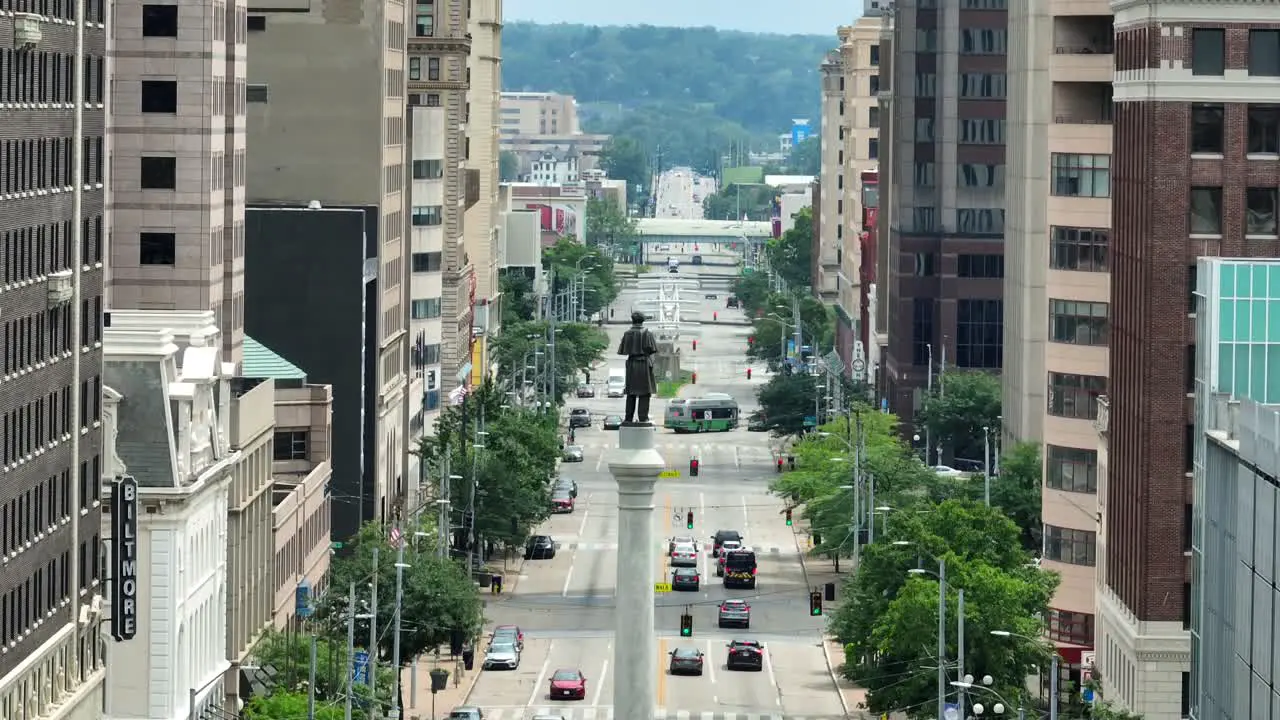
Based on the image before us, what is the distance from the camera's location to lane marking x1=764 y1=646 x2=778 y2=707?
124625 mm

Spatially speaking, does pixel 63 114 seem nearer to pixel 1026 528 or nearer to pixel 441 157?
pixel 1026 528

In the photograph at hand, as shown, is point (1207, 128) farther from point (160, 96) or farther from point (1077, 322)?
point (160, 96)

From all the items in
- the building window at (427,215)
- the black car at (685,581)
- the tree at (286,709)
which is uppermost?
the building window at (427,215)

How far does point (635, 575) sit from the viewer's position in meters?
69.2

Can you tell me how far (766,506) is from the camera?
19288 cm

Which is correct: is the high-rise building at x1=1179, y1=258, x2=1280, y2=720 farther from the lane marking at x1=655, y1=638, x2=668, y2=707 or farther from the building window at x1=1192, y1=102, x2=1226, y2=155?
the lane marking at x1=655, y1=638, x2=668, y2=707

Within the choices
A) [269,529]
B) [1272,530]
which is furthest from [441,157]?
[1272,530]

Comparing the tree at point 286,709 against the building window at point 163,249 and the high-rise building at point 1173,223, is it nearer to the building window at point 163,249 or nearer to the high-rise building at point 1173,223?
the building window at point 163,249

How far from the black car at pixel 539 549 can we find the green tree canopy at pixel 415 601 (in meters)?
39.5

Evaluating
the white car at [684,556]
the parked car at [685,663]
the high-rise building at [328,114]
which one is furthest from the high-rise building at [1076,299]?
the high-rise building at [328,114]

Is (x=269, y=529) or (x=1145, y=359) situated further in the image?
(x=269, y=529)

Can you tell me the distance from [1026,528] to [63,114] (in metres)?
75.7

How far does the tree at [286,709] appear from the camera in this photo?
328ft

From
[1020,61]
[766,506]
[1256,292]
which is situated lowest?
[766,506]
